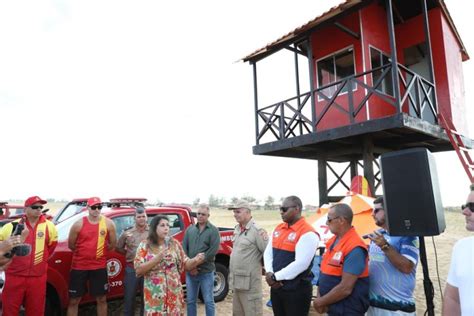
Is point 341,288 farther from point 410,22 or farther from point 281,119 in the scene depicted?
point 410,22

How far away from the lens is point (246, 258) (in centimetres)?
437

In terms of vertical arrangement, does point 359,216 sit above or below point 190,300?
above

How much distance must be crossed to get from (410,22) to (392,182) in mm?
8279

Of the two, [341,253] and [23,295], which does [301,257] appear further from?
[23,295]

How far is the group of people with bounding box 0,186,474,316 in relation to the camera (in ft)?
9.21

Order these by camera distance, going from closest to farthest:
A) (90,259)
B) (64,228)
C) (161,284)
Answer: (161,284) → (90,259) → (64,228)

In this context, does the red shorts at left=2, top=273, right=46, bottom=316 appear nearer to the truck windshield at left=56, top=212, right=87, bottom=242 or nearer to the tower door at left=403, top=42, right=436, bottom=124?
the truck windshield at left=56, top=212, right=87, bottom=242

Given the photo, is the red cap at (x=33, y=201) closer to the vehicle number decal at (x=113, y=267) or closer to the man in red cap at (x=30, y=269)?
the man in red cap at (x=30, y=269)

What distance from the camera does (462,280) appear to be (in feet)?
6.44

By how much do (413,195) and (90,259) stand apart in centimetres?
407

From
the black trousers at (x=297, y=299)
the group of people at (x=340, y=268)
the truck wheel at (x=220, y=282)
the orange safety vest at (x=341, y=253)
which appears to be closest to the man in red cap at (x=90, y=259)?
the group of people at (x=340, y=268)

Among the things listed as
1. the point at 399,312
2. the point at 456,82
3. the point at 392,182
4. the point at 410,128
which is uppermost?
the point at 456,82

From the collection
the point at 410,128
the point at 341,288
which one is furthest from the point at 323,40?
the point at 341,288

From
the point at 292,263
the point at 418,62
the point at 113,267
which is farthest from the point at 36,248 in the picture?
the point at 418,62
